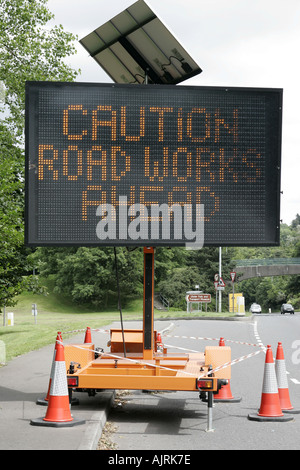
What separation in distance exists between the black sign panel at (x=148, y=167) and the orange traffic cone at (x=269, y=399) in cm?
154

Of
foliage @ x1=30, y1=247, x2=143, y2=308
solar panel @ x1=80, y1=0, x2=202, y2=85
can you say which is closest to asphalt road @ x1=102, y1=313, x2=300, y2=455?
solar panel @ x1=80, y1=0, x2=202, y2=85

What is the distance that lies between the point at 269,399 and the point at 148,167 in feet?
10.7

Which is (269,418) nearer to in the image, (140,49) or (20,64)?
(140,49)

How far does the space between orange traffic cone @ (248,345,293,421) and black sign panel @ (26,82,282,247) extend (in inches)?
60.7

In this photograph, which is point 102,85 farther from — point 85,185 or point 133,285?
point 133,285

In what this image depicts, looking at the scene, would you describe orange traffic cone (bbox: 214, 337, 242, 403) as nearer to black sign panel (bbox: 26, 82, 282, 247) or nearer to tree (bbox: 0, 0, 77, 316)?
black sign panel (bbox: 26, 82, 282, 247)

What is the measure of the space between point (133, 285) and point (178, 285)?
19.4 feet

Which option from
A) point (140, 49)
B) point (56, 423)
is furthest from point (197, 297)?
point (56, 423)

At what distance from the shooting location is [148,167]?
31.1ft

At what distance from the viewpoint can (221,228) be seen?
9492mm

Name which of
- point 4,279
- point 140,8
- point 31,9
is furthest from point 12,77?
point 140,8

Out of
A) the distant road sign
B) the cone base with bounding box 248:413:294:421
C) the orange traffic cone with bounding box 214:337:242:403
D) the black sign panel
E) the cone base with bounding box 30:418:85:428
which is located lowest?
the distant road sign

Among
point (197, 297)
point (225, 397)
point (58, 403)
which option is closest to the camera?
point (58, 403)

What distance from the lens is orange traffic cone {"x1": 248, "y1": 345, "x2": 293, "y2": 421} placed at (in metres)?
9.45
